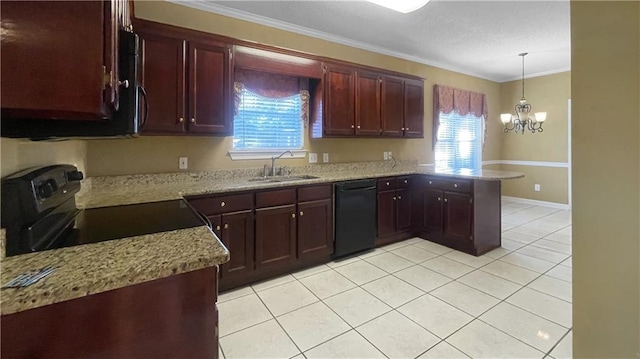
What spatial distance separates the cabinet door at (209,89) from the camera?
2.56 metres

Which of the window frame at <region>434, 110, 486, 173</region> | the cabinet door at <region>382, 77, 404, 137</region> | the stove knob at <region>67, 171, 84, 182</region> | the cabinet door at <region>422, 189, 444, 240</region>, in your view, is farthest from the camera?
the window frame at <region>434, 110, 486, 173</region>

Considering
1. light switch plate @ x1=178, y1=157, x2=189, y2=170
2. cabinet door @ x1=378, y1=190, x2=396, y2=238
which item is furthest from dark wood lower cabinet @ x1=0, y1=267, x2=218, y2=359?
cabinet door @ x1=378, y1=190, x2=396, y2=238

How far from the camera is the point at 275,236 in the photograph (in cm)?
279

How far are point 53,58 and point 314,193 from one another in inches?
93.1

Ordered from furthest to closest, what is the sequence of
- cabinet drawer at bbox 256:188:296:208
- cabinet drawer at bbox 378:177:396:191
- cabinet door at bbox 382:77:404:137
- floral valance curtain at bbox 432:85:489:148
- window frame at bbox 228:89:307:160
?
floral valance curtain at bbox 432:85:489:148 → cabinet door at bbox 382:77:404:137 → cabinet drawer at bbox 378:177:396:191 → window frame at bbox 228:89:307:160 → cabinet drawer at bbox 256:188:296:208

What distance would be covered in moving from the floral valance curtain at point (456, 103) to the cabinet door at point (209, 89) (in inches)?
144

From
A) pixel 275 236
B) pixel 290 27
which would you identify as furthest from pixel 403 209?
pixel 290 27

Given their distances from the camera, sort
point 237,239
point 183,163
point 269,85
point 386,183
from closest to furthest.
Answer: point 237,239 < point 183,163 < point 269,85 < point 386,183

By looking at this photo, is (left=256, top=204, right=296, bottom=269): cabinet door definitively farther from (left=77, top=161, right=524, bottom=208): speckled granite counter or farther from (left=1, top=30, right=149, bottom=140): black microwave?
(left=1, top=30, right=149, bottom=140): black microwave

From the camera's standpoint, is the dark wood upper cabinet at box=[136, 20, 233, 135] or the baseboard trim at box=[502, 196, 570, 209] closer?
the dark wood upper cabinet at box=[136, 20, 233, 135]

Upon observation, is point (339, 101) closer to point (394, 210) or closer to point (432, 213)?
point (394, 210)

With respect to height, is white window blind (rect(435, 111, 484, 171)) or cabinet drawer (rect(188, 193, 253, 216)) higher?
white window blind (rect(435, 111, 484, 171))

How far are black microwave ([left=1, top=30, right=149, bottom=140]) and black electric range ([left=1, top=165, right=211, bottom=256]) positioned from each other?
6.7 inches

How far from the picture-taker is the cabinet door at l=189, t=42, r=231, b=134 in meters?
2.56
